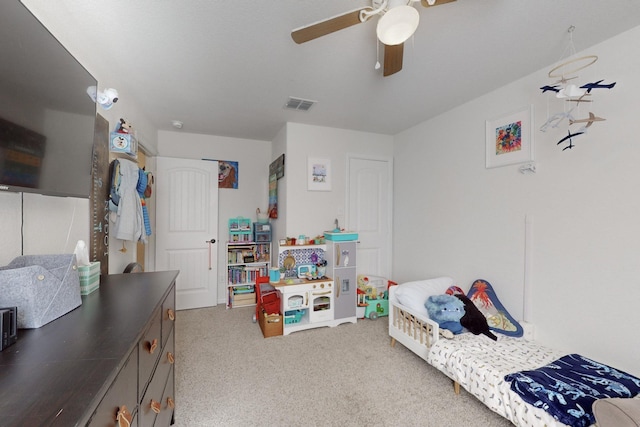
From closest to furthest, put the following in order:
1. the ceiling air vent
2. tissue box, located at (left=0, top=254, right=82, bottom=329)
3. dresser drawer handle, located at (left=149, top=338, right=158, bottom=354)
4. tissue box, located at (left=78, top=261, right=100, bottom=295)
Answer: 1. tissue box, located at (left=0, top=254, right=82, bottom=329)
2. dresser drawer handle, located at (left=149, top=338, right=158, bottom=354)
3. tissue box, located at (left=78, top=261, right=100, bottom=295)
4. the ceiling air vent

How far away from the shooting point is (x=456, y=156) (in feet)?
8.82

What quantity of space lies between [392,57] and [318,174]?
1.86 meters

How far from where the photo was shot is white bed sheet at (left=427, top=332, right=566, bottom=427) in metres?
1.39

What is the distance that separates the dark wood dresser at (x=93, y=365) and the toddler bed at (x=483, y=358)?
5.95 feet

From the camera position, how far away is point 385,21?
1.10 m

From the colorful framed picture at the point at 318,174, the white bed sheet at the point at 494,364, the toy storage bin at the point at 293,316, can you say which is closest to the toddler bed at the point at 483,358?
the white bed sheet at the point at 494,364

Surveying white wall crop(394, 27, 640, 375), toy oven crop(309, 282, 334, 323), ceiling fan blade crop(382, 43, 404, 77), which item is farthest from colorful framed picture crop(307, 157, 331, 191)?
ceiling fan blade crop(382, 43, 404, 77)

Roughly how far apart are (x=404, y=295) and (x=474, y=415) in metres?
0.95

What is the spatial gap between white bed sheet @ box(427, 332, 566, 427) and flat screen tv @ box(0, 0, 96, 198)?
246 cm

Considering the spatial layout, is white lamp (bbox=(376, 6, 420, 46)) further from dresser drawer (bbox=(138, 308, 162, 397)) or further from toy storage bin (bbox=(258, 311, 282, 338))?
toy storage bin (bbox=(258, 311, 282, 338))

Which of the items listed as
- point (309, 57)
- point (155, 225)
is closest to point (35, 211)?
point (309, 57)

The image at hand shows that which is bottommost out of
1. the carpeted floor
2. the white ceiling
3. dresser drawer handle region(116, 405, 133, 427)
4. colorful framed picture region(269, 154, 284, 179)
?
the carpeted floor

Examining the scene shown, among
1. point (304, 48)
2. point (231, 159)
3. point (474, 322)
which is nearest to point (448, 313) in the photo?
point (474, 322)

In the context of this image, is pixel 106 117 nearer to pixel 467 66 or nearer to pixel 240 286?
pixel 240 286
